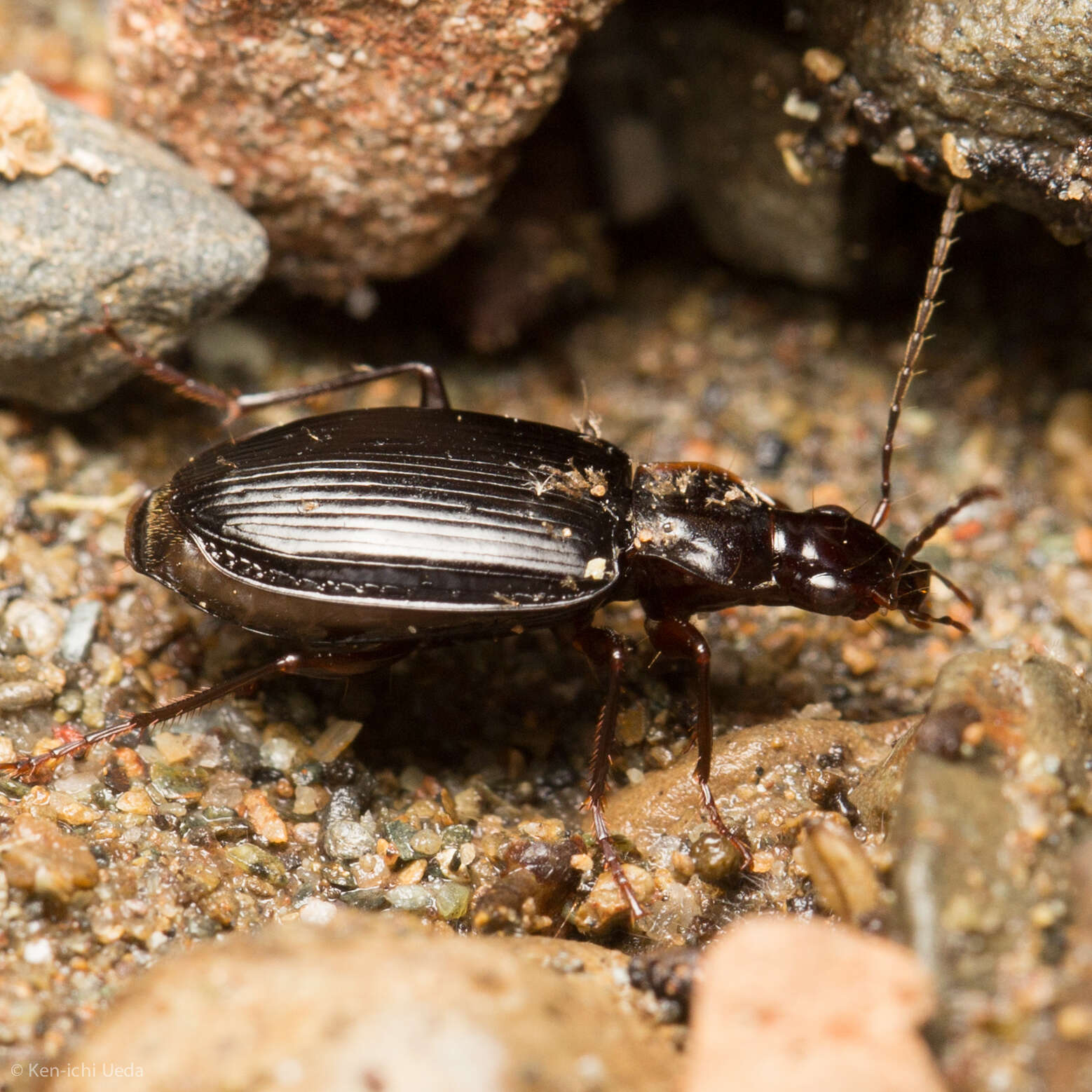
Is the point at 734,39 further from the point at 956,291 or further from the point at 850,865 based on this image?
the point at 850,865

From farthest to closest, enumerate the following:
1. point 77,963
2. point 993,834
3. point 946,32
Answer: point 946,32
point 77,963
point 993,834

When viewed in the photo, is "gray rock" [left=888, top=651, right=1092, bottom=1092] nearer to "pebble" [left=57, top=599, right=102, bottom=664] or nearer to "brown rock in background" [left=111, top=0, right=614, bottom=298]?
"brown rock in background" [left=111, top=0, right=614, bottom=298]

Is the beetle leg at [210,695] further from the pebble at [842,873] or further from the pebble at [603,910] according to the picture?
the pebble at [842,873]

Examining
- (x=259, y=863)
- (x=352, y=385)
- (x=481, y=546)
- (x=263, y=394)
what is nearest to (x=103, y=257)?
(x=263, y=394)

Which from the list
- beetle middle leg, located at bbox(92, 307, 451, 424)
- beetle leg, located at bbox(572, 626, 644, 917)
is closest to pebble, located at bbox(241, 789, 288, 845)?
beetle leg, located at bbox(572, 626, 644, 917)

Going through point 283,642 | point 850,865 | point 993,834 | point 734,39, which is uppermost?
point 734,39

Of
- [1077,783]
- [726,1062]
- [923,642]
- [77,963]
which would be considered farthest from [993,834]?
[77,963]
